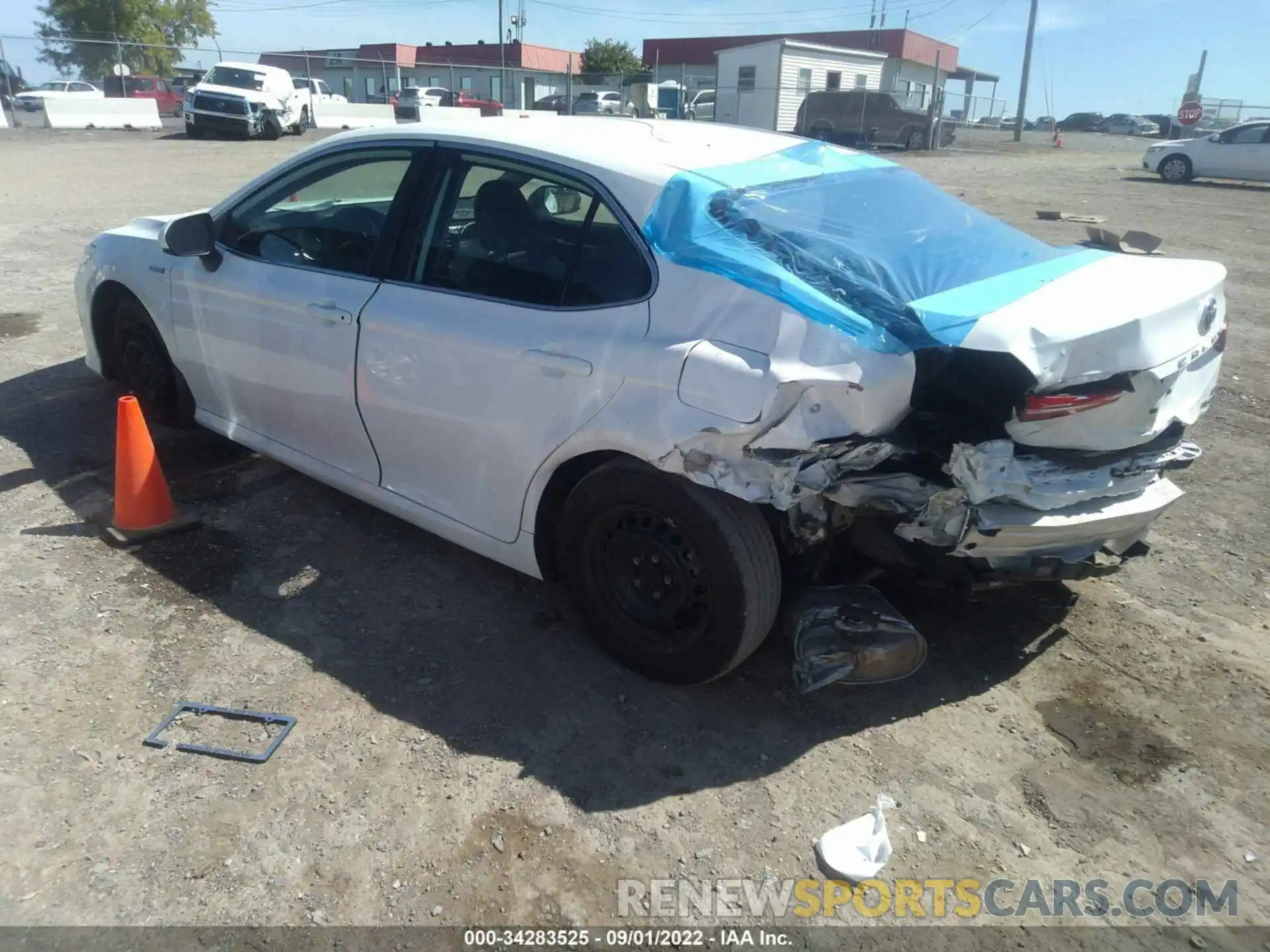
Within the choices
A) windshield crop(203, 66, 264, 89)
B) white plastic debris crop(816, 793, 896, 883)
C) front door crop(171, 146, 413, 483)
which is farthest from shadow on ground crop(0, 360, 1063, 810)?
windshield crop(203, 66, 264, 89)

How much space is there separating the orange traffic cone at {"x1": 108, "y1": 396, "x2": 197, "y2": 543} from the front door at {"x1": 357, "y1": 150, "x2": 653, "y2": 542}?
45.0 inches

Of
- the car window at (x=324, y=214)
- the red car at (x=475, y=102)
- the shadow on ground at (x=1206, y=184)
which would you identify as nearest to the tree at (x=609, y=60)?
the red car at (x=475, y=102)

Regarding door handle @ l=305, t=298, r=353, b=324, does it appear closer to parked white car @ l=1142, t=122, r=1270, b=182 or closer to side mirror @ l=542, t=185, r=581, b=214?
side mirror @ l=542, t=185, r=581, b=214

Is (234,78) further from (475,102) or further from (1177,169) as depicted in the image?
(1177,169)

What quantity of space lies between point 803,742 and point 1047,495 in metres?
1.08

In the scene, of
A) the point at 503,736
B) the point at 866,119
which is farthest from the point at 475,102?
the point at 503,736

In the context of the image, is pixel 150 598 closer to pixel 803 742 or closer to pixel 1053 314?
pixel 803 742

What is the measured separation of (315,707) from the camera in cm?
305

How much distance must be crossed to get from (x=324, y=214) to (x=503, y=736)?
2.44m

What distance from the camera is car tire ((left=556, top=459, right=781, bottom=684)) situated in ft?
9.36

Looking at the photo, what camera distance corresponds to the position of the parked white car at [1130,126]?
5567cm

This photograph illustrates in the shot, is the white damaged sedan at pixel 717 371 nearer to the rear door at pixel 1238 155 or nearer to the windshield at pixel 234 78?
the rear door at pixel 1238 155

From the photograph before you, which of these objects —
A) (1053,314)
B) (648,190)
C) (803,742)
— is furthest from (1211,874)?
(648,190)

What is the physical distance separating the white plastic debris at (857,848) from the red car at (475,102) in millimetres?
33414
